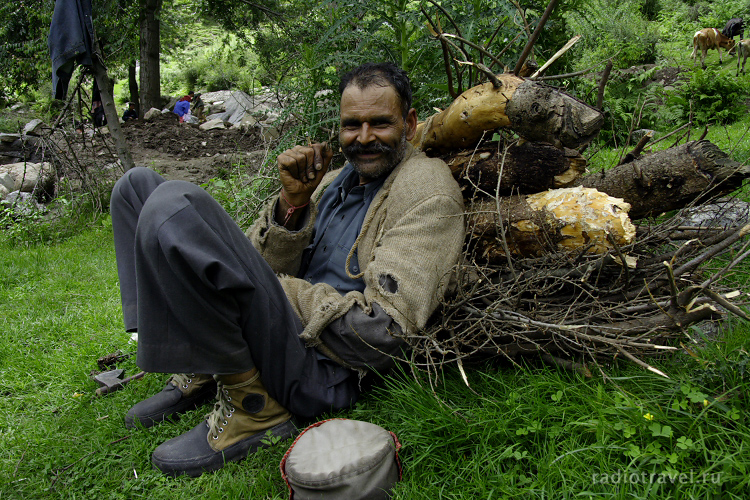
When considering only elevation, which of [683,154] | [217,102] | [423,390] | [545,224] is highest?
[683,154]

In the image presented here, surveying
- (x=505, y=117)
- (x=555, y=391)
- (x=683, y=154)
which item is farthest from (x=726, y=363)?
(x=505, y=117)

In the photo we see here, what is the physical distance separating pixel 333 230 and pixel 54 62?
15.3 ft

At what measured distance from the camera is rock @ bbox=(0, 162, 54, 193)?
767 cm

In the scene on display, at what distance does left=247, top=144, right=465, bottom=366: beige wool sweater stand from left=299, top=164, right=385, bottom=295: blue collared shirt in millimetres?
95

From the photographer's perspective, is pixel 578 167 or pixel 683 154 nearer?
pixel 683 154

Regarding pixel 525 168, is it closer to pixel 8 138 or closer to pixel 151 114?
pixel 8 138

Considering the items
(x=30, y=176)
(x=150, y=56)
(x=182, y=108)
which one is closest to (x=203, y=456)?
(x=30, y=176)

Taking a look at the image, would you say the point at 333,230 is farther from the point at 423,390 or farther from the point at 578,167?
the point at 578,167

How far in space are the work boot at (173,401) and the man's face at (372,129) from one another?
132cm

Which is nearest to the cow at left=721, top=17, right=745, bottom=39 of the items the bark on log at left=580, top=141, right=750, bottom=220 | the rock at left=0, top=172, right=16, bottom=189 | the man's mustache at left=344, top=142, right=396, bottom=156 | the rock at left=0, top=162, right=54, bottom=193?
the bark on log at left=580, top=141, right=750, bottom=220

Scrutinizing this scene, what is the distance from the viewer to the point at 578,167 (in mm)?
2301

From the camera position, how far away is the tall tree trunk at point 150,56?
12028mm

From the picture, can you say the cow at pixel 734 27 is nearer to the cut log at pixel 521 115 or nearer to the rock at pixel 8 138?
the cut log at pixel 521 115

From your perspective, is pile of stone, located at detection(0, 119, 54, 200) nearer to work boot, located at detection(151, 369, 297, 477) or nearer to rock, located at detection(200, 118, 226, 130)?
rock, located at detection(200, 118, 226, 130)
